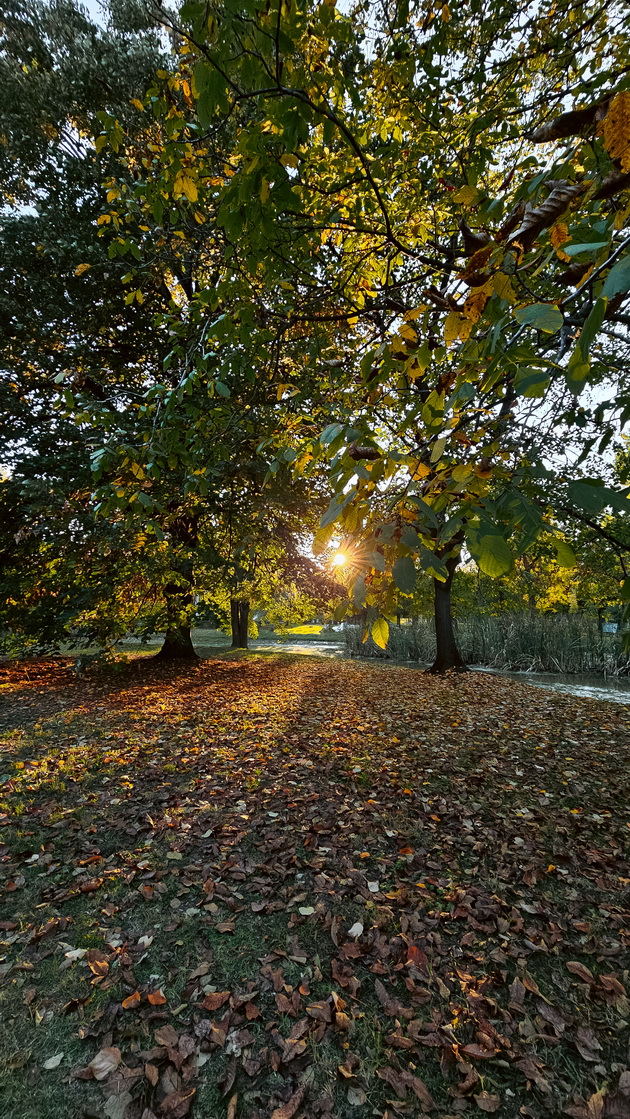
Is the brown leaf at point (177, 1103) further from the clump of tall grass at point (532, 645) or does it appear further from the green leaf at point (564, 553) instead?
the clump of tall grass at point (532, 645)

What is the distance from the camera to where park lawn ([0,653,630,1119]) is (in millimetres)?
1904

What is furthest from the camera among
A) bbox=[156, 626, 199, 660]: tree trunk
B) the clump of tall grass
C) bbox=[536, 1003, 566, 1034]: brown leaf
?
the clump of tall grass

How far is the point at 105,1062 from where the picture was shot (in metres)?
1.95

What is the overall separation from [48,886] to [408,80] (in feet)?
20.5

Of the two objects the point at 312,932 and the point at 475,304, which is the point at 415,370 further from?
the point at 312,932

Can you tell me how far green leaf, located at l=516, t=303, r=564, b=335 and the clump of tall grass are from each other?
467 inches

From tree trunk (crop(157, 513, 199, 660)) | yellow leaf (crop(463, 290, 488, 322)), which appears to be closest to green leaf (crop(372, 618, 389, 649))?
yellow leaf (crop(463, 290, 488, 322))

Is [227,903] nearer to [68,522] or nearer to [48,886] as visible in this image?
[48,886]

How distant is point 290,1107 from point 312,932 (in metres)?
0.90

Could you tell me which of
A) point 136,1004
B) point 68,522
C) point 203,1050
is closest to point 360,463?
point 203,1050

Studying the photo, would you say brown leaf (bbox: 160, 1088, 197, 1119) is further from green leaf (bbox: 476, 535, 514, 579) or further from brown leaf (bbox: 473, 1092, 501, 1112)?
green leaf (bbox: 476, 535, 514, 579)

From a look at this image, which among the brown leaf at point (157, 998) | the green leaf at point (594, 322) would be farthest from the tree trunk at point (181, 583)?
the green leaf at point (594, 322)

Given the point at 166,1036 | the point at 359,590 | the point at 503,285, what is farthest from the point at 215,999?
the point at 503,285

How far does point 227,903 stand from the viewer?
292 centimetres
